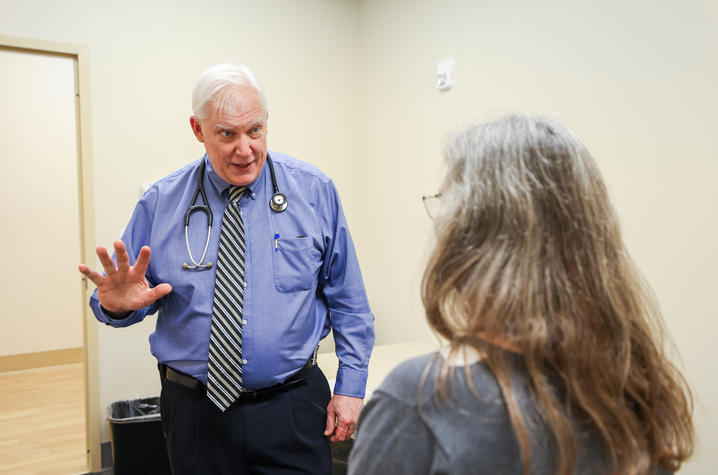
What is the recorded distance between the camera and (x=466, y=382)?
658 mm

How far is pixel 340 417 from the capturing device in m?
1.49

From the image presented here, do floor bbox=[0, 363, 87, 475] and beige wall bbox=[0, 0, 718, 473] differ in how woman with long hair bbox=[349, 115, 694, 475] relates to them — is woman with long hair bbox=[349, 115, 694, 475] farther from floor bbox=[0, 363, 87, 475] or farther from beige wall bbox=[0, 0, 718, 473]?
floor bbox=[0, 363, 87, 475]

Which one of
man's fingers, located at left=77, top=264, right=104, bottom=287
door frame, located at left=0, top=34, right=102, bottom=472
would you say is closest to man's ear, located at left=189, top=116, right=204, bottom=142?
man's fingers, located at left=77, top=264, right=104, bottom=287

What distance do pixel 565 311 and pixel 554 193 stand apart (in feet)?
0.47

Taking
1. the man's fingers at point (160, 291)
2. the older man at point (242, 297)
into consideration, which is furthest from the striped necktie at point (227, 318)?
the man's fingers at point (160, 291)

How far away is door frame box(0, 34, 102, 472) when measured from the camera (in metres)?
2.65

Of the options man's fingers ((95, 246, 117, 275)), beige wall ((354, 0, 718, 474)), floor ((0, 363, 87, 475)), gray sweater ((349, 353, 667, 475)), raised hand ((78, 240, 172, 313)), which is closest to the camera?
gray sweater ((349, 353, 667, 475))

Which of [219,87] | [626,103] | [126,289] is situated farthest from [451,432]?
[626,103]

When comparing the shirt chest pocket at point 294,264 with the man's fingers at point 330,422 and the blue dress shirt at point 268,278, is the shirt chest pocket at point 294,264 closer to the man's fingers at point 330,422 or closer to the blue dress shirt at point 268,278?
the blue dress shirt at point 268,278

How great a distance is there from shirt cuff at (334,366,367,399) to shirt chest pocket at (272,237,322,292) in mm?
255

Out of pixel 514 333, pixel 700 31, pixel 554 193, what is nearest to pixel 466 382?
pixel 514 333

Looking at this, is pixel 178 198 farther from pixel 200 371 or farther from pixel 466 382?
pixel 466 382

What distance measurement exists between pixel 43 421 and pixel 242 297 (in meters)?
2.66

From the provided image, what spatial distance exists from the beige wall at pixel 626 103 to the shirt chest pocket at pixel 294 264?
28 centimetres
